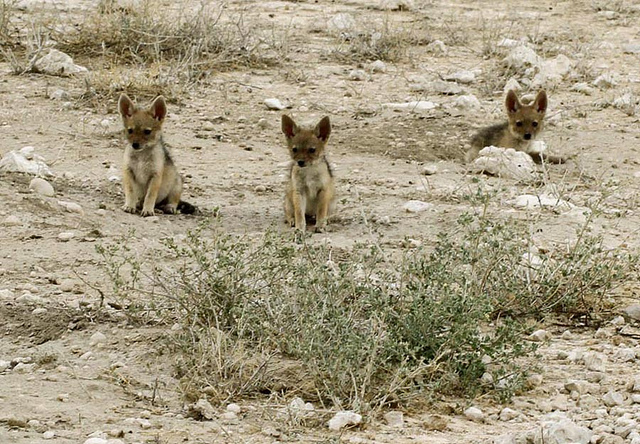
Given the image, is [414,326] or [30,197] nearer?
[414,326]

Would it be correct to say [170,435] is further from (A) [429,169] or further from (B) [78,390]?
(A) [429,169]

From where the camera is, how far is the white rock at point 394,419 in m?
4.81

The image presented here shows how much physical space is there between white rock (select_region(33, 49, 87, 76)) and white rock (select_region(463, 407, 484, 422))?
7350 mm

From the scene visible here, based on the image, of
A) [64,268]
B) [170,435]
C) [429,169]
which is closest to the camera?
[170,435]

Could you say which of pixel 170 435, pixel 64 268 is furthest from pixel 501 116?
pixel 170 435

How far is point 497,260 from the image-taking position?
5.91 m

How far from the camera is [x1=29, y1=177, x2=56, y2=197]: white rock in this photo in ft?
27.3

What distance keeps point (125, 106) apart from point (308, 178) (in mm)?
1494

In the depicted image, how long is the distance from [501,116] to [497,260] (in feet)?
19.9

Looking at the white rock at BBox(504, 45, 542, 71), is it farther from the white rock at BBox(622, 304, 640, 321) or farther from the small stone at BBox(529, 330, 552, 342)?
the small stone at BBox(529, 330, 552, 342)

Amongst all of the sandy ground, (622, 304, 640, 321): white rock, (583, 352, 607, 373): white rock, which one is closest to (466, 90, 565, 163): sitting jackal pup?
the sandy ground

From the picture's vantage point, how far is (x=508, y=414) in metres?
4.95

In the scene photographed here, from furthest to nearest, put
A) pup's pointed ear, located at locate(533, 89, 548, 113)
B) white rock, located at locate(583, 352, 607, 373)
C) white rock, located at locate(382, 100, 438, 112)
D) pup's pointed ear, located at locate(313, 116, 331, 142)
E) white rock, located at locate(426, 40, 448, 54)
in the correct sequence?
white rock, located at locate(426, 40, 448, 54)
white rock, located at locate(382, 100, 438, 112)
pup's pointed ear, located at locate(533, 89, 548, 113)
pup's pointed ear, located at locate(313, 116, 331, 142)
white rock, located at locate(583, 352, 607, 373)

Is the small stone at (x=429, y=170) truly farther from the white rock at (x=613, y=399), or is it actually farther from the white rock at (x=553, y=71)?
the white rock at (x=613, y=399)
